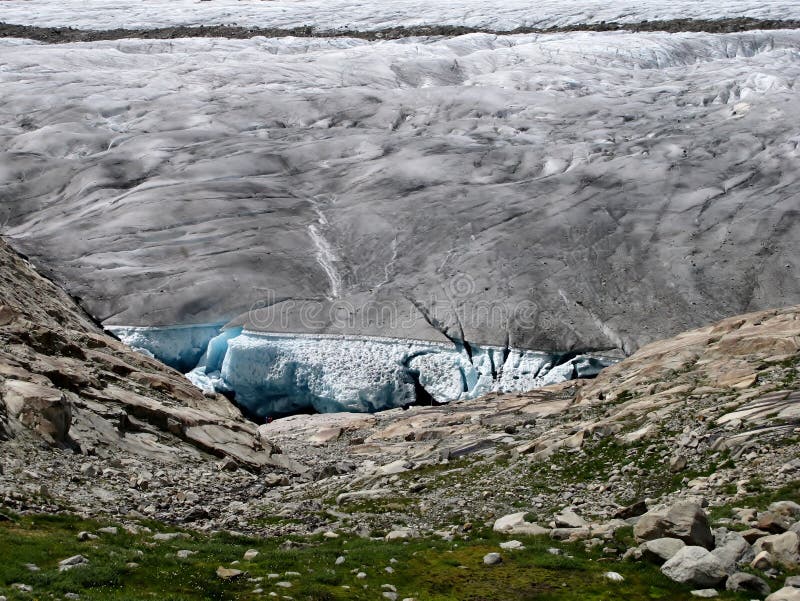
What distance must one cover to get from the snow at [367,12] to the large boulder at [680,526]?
6820 cm

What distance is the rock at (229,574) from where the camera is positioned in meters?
12.7

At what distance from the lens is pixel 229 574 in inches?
503

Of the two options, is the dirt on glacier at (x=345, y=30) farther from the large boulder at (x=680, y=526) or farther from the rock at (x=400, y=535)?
the large boulder at (x=680, y=526)

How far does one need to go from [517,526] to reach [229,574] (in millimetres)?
5045

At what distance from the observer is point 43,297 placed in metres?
31.1

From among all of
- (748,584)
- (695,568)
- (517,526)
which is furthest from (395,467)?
(748,584)

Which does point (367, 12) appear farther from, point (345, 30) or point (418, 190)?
point (418, 190)

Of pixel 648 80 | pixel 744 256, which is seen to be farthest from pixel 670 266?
pixel 648 80

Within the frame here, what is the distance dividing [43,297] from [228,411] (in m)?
7.31

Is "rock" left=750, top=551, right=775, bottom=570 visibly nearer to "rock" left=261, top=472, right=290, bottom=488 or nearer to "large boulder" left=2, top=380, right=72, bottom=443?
"rock" left=261, top=472, right=290, bottom=488

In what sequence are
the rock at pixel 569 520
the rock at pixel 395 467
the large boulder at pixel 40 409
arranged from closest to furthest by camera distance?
the rock at pixel 569 520 → the large boulder at pixel 40 409 → the rock at pixel 395 467

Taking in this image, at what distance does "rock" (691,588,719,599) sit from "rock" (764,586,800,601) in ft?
2.60

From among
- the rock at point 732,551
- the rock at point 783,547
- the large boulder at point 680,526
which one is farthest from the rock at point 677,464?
the rock at point 783,547

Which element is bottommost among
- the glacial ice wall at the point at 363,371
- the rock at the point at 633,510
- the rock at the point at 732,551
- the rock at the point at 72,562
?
the glacial ice wall at the point at 363,371
